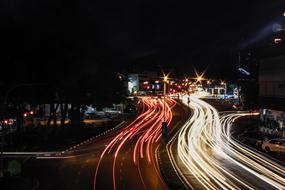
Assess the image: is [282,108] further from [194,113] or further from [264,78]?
[194,113]

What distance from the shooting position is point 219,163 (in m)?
38.2

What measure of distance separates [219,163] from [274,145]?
7508 mm

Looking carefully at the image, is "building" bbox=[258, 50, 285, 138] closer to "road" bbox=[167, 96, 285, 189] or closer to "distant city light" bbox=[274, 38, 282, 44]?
"distant city light" bbox=[274, 38, 282, 44]

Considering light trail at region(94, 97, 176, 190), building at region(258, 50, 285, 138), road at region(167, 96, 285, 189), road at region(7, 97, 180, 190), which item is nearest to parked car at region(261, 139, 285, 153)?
road at region(167, 96, 285, 189)

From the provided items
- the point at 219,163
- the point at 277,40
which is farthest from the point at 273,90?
the point at 219,163

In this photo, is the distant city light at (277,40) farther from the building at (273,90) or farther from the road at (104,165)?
the road at (104,165)

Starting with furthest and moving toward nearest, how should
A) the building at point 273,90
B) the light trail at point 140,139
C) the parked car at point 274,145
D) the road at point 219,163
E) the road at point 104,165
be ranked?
the building at point 273,90 < the light trail at point 140,139 < the parked car at point 274,145 < the road at point 104,165 < the road at point 219,163

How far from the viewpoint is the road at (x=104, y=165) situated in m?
31.7

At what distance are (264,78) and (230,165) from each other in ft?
100

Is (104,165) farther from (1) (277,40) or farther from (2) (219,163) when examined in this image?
(1) (277,40)

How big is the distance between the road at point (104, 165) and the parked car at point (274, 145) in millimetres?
11291

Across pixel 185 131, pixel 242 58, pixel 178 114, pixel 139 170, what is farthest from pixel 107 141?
pixel 242 58

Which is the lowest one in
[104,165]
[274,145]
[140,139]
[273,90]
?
[104,165]

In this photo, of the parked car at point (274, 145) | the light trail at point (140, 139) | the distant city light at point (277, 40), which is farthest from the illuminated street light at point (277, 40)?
the light trail at point (140, 139)
